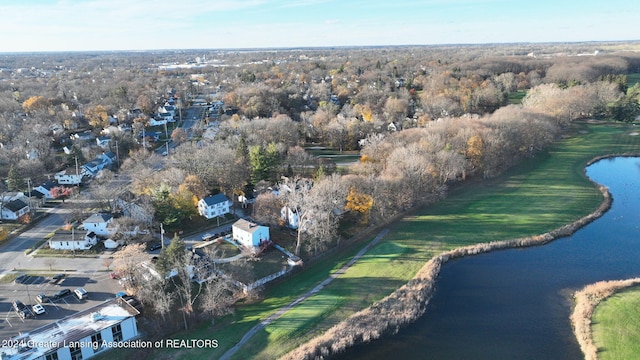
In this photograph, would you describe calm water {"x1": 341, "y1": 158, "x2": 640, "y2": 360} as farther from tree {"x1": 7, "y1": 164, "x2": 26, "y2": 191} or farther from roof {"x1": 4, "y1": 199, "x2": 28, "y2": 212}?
tree {"x1": 7, "y1": 164, "x2": 26, "y2": 191}

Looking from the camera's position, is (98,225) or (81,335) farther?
(98,225)

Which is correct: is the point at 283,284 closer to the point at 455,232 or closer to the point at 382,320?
the point at 382,320

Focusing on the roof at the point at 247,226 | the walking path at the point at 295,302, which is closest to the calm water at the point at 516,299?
the walking path at the point at 295,302

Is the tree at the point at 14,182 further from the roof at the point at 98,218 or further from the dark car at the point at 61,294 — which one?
the dark car at the point at 61,294

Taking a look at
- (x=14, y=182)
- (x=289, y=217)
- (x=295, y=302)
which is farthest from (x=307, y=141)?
(x=295, y=302)

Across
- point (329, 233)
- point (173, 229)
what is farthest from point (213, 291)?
point (173, 229)

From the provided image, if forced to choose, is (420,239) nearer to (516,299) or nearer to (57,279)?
(516,299)
